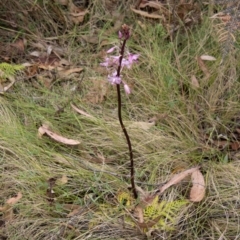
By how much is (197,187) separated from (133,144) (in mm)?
391

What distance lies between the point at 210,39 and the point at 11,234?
61.2 inches

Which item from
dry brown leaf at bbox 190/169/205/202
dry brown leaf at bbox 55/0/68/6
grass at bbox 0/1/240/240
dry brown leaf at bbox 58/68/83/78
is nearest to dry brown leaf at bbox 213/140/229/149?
grass at bbox 0/1/240/240

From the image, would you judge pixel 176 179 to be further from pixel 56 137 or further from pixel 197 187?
pixel 56 137

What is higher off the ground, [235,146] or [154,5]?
[154,5]

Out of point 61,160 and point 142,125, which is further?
point 142,125

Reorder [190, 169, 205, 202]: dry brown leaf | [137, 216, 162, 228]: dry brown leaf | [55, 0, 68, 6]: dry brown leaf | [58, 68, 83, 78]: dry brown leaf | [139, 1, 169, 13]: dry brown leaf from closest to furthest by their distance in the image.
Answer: [137, 216, 162, 228]: dry brown leaf → [190, 169, 205, 202]: dry brown leaf → [58, 68, 83, 78]: dry brown leaf → [139, 1, 169, 13]: dry brown leaf → [55, 0, 68, 6]: dry brown leaf

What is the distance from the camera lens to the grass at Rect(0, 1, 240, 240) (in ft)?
6.95

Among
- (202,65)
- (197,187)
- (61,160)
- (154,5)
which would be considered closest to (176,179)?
(197,187)

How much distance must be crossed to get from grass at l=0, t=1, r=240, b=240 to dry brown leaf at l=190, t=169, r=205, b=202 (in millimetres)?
31

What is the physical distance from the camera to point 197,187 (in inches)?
86.3

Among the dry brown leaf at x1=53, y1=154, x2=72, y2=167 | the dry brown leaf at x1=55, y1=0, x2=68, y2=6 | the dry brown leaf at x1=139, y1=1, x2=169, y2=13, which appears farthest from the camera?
the dry brown leaf at x1=55, y1=0, x2=68, y2=6

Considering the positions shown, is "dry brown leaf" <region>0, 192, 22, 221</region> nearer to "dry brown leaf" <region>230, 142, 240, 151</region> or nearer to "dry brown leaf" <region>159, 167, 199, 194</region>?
"dry brown leaf" <region>159, 167, 199, 194</region>

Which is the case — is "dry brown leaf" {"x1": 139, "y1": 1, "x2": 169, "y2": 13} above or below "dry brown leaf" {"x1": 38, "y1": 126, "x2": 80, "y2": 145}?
above

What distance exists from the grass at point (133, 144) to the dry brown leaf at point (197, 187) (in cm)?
3
